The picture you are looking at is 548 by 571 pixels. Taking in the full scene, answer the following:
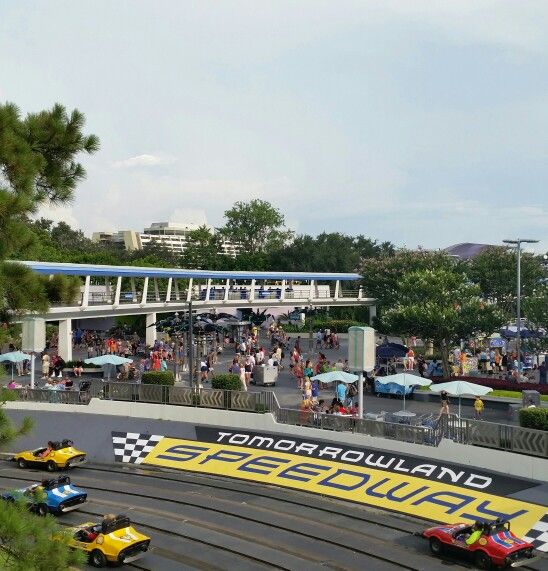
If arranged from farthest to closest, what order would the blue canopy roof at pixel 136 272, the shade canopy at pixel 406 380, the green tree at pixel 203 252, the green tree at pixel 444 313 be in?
the green tree at pixel 203 252 → the blue canopy roof at pixel 136 272 → the green tree at pixel 444 313 → the shade canopy at pixel 406 380

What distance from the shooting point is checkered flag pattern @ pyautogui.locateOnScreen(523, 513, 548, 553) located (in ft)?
57.5

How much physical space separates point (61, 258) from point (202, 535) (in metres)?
61.7

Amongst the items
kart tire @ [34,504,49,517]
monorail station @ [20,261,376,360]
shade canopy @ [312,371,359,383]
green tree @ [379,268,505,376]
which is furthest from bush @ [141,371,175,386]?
green tree @ [379,268,505,376]

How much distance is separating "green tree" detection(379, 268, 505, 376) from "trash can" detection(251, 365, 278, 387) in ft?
30.9

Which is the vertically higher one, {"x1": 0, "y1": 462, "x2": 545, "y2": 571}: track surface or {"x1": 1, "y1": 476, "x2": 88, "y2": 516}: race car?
{"x1": 1, "y1": 476, "x2": 88, "y2": 516}: race car

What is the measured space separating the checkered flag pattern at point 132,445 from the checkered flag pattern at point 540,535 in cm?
1410

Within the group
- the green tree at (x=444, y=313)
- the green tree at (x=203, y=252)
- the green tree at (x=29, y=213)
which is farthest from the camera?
the green tree at (x=203, y=252)

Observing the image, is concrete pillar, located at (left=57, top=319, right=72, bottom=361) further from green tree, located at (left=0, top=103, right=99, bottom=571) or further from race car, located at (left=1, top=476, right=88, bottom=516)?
green tree, located at (left=0, top=103, right=99, bottom=571)

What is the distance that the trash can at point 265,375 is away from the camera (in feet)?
113

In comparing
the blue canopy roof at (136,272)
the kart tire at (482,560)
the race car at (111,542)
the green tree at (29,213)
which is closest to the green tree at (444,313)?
the blue canopy roof at (136,272)

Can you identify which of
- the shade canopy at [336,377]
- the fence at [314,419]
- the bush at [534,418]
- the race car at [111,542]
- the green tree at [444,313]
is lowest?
the race car at [111,542]

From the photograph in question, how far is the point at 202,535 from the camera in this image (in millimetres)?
19234

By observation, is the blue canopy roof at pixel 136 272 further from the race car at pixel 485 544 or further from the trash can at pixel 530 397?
the race car at pixel 485 544

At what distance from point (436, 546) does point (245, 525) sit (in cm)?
520
